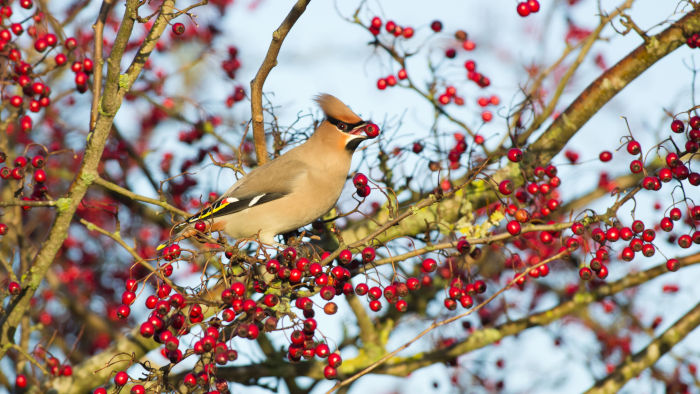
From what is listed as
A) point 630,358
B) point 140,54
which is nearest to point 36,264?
point 140,54

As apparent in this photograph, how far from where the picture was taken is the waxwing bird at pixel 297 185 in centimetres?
407

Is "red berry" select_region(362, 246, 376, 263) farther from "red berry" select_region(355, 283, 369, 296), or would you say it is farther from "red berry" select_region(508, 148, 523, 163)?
"red berry" select_region(508, 148, 523, 163)

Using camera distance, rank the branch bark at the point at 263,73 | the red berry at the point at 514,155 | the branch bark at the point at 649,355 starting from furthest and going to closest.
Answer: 1. the branch bark at the point at 649,355
2. the red berry at the point at 514,155
3. the branch bark at the point at 263,73

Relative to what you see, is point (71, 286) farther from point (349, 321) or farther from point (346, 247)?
point (346, 247)

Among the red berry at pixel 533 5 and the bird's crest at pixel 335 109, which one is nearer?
the red berry at pixel 533 5

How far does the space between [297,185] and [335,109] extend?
494 mm

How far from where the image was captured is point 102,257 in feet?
19.2

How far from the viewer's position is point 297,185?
4129 mm

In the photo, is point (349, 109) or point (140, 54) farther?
point (349, 109)

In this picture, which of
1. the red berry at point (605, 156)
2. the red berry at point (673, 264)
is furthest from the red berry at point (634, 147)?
the red berry at point (605, 156)

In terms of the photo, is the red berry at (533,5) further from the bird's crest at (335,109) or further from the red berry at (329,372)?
the red berry at (329,372)

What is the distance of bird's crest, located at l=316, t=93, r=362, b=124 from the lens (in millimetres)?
4289

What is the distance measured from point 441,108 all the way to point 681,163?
5.29 feet

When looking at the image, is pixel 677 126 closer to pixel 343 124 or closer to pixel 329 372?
pixel 329 372
